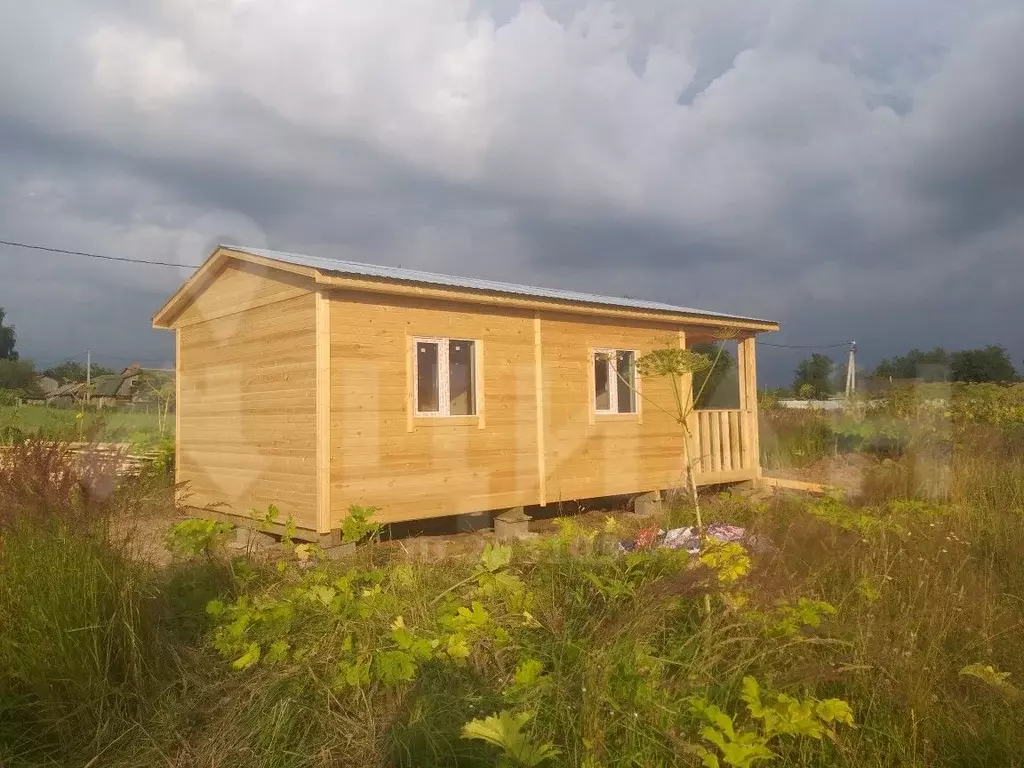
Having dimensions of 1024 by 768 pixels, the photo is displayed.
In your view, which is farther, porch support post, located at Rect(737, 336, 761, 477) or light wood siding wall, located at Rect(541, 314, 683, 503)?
porch support post, located at Rect(737, 336, 761, 477)

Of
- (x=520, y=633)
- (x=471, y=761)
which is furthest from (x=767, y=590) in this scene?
(x=471, y=761)

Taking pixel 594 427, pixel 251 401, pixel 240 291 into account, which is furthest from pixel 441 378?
pixel 240 291

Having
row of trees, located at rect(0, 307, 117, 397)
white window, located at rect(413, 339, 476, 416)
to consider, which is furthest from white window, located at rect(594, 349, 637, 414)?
row of trees, located at rect(0, 307, 117, 397)

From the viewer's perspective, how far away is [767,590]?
3.85 meters

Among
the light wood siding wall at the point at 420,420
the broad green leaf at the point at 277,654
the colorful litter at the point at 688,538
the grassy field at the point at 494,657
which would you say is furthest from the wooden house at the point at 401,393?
the broad green leaf at the point at 277,654

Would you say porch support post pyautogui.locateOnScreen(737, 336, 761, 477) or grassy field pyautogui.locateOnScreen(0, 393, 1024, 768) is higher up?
porch support post pyautogui.locateOnScreen(737, 336, 761, 477)

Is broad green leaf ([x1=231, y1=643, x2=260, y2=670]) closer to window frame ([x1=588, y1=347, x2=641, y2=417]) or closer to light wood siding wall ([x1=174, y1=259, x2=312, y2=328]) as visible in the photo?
light wood siding wall ([x1=174, y1=259, x2=312, y2=328])

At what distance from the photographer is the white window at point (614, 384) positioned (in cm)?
1086

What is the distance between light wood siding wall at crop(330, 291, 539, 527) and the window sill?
14 millimetres

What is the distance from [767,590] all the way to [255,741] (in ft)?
8.24

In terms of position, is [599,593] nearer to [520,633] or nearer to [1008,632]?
[520,633]

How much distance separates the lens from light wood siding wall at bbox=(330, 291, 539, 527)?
8094 millimetres

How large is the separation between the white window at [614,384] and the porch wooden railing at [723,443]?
1.37 meters

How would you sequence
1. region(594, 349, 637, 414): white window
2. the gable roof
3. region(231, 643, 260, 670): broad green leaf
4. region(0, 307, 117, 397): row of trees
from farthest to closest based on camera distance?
region(0, 307, 117, 397): row of trees, region(594, 349, 637, 414): white window, the gable roof, region(231, 643, 260, 670): broad green leaf
